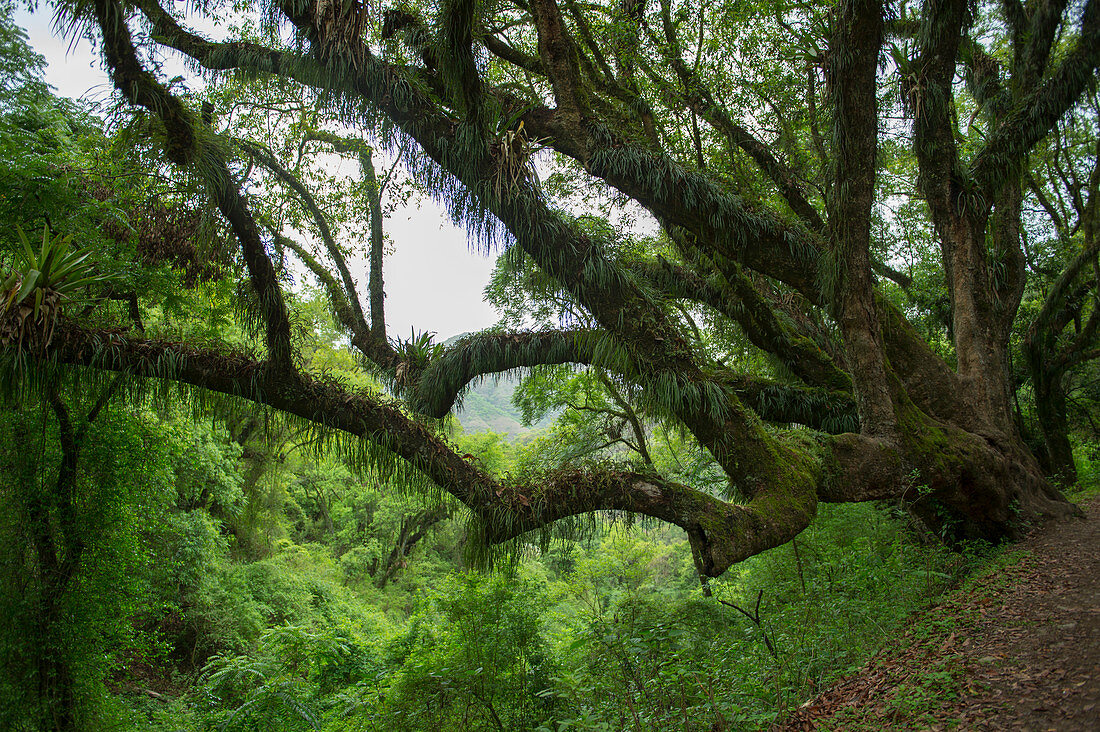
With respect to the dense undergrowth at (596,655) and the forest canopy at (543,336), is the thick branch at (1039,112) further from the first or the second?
the dense undergrowth at (596,655)

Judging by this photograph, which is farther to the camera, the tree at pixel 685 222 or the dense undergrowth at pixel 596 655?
the tree at pixel 685 222

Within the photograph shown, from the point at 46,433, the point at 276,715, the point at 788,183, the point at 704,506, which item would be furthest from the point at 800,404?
the point at 46,433

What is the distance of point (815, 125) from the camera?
7.98 m

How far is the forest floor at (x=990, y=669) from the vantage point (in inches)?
95.9

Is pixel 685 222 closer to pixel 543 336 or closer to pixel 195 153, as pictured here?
pixel 543 336

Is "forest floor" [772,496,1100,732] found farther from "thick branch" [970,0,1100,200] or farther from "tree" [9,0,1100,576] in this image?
"thick branch" [970,0,1100,200]

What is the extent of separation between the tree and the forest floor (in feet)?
3.75

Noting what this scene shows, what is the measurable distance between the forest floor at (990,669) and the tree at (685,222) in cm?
114

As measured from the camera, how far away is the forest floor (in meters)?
2.44

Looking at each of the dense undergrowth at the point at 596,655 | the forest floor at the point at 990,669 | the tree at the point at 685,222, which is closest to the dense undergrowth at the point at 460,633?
the dense undergrowth at the point at 596,655

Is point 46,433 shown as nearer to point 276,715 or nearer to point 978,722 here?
point 276,715

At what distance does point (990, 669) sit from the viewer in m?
2.88

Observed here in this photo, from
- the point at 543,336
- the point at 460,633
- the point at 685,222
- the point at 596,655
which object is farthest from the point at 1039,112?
the point at 460,633

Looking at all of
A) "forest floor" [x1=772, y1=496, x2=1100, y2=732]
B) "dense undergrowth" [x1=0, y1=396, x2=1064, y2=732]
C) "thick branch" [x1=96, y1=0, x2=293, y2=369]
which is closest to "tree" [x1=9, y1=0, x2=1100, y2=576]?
"thick branch" [x1=96, y1=0, x2=293, y2=369]
